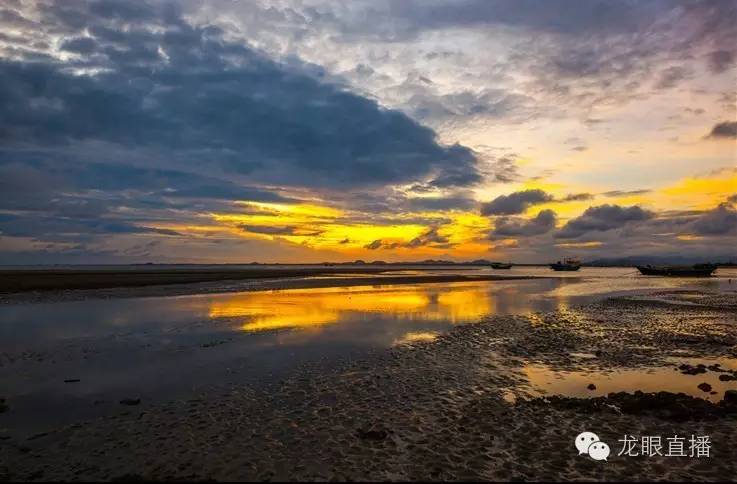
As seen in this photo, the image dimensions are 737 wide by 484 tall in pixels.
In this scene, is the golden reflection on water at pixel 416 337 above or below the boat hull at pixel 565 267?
below

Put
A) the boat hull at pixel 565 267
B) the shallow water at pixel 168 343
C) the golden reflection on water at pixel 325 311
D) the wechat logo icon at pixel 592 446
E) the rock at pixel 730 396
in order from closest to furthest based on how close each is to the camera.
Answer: the wechat logo icon at pixel 592 446 → the rock at pixel 730 396 → the shallow water at pixel 168 343 → the golden reflection on water at pixel 325 311 → the boat hull at pixel 565 267

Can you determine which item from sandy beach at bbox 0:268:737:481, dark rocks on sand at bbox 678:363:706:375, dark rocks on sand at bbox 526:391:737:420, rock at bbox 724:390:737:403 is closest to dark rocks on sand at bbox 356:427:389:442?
sandy beach at bbox 0:268:737:481

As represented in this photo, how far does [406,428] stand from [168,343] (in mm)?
15548

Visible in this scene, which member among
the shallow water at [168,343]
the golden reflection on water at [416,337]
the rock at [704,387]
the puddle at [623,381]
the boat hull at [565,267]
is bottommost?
the puddle at [623,381]

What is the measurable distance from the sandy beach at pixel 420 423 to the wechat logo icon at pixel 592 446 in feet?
0.54

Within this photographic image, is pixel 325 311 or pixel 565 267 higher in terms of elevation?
pixel 565 267

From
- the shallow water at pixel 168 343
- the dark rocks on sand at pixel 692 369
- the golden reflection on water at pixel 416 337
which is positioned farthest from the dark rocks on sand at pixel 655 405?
the golden reflection on water at pixel 416 337

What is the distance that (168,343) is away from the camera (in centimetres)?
2239

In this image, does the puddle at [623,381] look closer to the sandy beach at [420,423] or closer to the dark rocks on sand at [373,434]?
the sandy beach at [420,423]

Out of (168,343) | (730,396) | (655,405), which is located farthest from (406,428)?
(168,343)

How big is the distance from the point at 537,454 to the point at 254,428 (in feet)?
22.0

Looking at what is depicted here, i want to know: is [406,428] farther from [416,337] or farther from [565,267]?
[565,267]

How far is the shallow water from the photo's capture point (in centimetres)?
1437

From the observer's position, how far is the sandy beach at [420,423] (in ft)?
29.7
